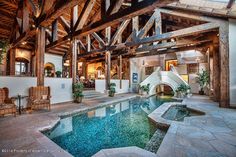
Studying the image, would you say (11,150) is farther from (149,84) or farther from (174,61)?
(174,61)

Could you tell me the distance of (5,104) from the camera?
172 inches

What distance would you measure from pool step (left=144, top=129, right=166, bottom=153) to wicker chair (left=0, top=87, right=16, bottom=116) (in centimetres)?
449

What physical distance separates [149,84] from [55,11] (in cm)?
1065

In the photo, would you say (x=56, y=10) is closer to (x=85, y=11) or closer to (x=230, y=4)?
(x=85, y=11)

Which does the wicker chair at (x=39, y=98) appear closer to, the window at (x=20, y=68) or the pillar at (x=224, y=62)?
the pillar at (x=224, y=62)

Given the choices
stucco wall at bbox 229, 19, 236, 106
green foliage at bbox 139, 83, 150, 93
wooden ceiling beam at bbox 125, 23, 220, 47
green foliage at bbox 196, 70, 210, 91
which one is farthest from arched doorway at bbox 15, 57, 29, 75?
green foliage at bbox 196, 70, 210, 91

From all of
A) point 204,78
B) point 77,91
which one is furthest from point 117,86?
point 204,78

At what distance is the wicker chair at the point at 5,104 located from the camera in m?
4.26

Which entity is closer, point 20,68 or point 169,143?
point 169,143

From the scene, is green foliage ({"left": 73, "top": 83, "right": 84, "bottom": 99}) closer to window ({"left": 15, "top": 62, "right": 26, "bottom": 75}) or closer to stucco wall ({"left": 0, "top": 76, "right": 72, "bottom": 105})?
stucco wall ({"left": 0, "top": 76, "right": 72, "bottom": 105})

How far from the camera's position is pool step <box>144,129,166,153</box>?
286cm

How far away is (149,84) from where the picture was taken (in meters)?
13.4

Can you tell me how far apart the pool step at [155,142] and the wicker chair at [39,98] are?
429 centimetres

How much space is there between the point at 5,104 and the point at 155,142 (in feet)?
15.9
